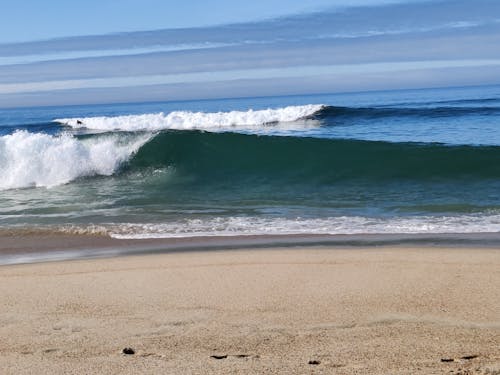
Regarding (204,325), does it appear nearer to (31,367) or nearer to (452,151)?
(31,367)

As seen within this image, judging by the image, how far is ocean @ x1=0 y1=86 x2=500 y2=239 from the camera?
9.30 meters

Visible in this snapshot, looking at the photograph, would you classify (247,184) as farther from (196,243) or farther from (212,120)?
(212,120)

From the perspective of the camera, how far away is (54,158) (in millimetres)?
16672

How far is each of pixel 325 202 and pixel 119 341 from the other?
740cm

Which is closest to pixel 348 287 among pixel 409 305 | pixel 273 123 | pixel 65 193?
pixel 409 305

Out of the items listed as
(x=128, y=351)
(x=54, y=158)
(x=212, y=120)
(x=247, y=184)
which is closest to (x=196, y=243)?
(x=128, y=351)

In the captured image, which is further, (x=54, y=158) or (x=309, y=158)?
(x=54, y=158)

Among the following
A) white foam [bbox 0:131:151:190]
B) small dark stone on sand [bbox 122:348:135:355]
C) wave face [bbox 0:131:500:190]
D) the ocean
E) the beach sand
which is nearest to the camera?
the beach sand

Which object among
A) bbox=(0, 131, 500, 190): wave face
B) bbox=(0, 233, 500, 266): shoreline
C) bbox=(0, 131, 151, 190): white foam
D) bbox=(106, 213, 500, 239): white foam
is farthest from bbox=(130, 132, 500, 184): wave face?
bbox=(0, 233, 500, 266): shoreline

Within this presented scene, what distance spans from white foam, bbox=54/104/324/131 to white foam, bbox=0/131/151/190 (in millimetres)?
14414

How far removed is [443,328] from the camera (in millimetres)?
4164

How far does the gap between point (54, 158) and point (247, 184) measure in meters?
5.35

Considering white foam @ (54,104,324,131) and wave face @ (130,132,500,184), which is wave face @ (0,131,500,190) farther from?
white foam @ (54,104,324,131)

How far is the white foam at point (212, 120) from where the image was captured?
3347 cm
